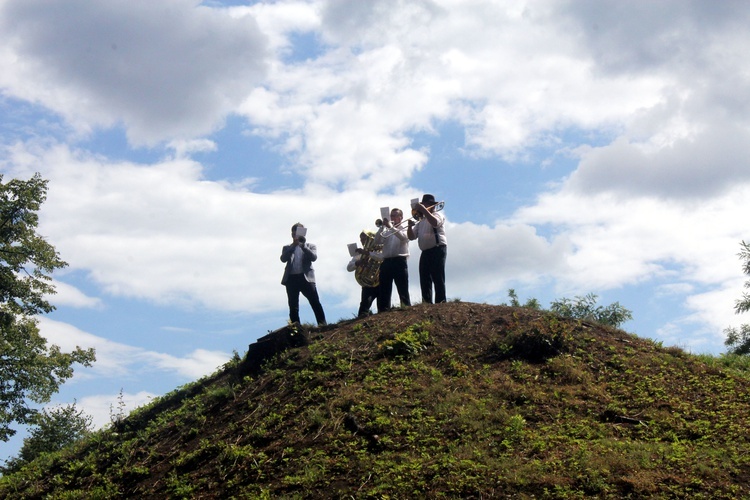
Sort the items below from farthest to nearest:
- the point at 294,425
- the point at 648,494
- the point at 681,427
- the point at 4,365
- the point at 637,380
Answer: the point at 4,365 < the point at 637,380 < the point at 294,425 < the point at 681,427 < the point at 648,494

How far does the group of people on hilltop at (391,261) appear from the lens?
1551 centimetres

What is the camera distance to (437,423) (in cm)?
1090

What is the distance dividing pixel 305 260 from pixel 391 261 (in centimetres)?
189

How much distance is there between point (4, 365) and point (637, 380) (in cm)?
1895

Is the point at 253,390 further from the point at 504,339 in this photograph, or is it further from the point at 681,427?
the point at 681,427

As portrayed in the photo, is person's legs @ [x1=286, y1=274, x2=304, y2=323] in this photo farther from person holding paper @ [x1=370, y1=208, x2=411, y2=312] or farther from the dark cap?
the dark cap

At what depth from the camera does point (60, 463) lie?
43.8 feet

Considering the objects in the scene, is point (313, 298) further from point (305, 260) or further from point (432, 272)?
point (432, 272)

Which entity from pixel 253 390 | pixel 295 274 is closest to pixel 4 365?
pixel 295 274

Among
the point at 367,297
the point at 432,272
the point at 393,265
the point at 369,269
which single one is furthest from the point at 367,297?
the point at 432,272

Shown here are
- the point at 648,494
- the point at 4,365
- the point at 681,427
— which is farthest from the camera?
the point at 4,365

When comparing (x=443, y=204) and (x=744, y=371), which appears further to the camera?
(x=443, y=204)

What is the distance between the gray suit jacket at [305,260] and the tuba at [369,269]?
0.93 metres

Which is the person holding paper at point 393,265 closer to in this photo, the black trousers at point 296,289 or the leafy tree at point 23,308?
the black trousers at point 296,289
